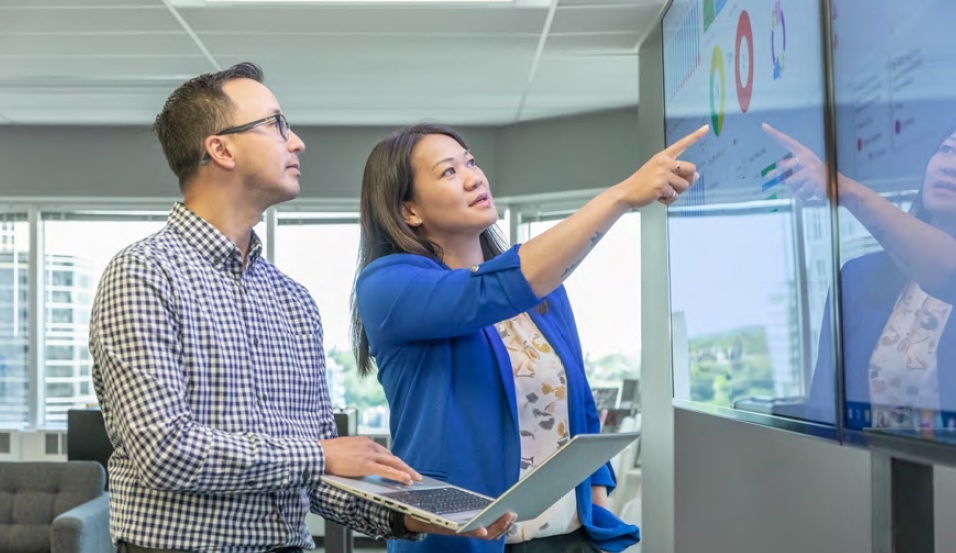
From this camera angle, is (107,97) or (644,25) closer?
(644,25)

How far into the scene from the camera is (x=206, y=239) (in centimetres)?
136

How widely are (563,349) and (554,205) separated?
513 cm

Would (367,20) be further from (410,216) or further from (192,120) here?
(192,120)

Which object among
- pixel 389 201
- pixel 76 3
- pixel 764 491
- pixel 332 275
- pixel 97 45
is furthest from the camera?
pixel 332 275

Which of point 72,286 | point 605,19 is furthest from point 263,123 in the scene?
point 72,286

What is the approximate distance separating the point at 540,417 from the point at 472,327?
0.71ft

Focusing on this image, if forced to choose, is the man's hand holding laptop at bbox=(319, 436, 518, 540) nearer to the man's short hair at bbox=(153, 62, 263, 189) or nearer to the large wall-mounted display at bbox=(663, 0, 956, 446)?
the man's short hair at bbox=(153, 62, 263, 189)

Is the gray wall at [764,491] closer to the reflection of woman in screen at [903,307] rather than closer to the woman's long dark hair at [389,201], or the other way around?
the reflection of woman in screen at [903,307]

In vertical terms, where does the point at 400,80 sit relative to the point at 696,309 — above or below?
above

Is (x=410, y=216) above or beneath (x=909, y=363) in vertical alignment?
above

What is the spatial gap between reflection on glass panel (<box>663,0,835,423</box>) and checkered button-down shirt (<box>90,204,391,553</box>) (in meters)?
0.82

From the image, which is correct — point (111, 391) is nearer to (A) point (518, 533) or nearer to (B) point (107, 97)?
(A) point (518, 533)

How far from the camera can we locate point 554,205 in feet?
22.1

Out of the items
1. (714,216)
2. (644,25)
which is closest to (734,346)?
(714,216)
